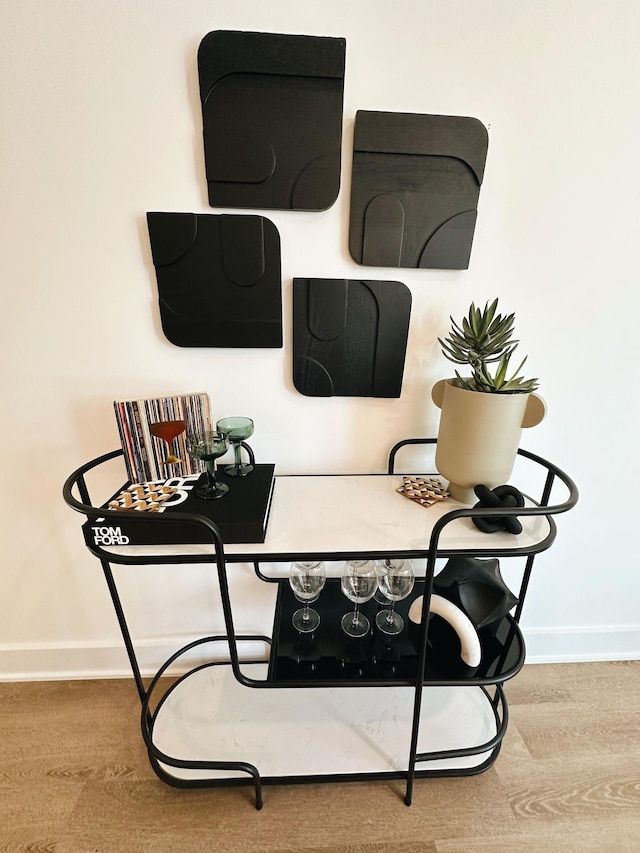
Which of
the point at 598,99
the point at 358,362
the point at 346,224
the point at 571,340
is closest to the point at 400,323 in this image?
the point at 358,362

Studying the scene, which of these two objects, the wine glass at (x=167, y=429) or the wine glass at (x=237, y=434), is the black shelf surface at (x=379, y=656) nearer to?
the wine glass at (x=237, y=434)

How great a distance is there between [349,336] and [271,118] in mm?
529

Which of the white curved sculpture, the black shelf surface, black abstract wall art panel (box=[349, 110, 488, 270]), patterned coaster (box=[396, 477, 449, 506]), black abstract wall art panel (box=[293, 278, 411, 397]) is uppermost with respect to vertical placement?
black abstract wall art panel (box=[349, 110, 488, 270])

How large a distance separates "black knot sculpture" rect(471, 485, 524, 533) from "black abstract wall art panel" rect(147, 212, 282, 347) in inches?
25.6

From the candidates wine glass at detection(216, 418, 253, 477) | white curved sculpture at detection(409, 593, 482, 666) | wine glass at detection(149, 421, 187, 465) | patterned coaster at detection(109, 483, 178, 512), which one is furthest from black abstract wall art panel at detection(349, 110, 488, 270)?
white curved sculpture at detection(409, 593, 482, 666)

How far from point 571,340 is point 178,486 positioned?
46.0 inches

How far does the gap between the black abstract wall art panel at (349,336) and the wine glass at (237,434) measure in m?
0.19

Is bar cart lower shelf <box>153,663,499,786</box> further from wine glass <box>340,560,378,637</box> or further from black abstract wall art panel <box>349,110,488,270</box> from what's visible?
black abstract wall art panel <box>349,110,488,270</box>

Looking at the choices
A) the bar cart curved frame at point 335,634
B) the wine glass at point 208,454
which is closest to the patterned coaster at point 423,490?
the bar cart curved frame at point 335,634

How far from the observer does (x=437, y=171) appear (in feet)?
2.93

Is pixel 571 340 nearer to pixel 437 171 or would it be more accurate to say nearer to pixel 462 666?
pixel 437 171

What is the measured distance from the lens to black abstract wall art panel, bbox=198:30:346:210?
0.81 meters

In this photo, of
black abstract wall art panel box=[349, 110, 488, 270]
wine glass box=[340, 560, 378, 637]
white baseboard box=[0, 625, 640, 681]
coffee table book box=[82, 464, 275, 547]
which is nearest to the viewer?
coffee table book box=[82, 464, 275, 547]

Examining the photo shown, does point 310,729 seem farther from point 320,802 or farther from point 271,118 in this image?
point 271,118
